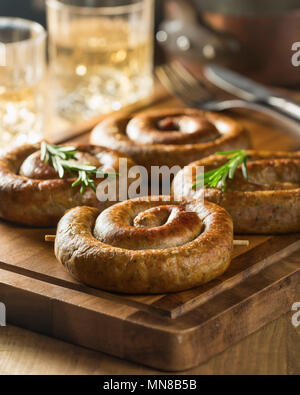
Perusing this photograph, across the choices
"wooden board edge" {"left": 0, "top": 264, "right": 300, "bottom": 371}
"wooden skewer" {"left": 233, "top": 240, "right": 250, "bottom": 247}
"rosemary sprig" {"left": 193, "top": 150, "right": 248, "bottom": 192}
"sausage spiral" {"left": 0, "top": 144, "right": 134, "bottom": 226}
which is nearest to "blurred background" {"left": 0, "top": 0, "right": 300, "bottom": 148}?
"sausage spiral" {"left": 0, "top": 144, "right": 134, "bottom": 226}

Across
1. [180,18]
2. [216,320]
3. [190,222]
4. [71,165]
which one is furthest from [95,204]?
[180,18]

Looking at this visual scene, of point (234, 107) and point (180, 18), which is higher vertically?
point (180, 18)

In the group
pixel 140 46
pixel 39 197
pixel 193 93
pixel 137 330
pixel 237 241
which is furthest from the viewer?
pixel 140 46

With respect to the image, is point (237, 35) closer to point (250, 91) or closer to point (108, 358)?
point (250, 91)

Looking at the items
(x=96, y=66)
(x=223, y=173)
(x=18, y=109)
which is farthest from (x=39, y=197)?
(x=96, y=66)

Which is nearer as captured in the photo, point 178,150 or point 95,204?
point 95,204
